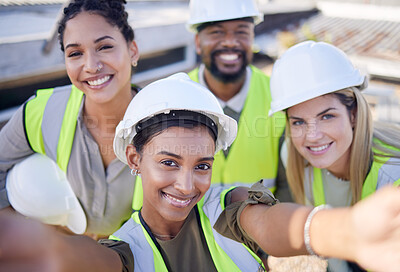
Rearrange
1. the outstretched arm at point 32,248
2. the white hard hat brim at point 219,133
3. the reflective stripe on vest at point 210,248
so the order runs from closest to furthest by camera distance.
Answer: the outstretched arm at point 32,248 < the reflective stripe on vest at point 210,248 < the white hard hat brim at point 219,133

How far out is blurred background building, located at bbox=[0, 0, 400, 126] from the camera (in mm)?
5184

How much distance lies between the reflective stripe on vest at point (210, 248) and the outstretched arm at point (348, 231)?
351 mm

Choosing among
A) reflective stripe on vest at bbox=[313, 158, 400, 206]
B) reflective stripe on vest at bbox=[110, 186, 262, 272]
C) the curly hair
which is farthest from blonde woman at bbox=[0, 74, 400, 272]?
reflective stripe on vest at bbox=[313, 158, 400, 206]

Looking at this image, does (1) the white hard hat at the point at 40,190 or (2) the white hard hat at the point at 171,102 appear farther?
(1) the white hard hat at the point at 40,190

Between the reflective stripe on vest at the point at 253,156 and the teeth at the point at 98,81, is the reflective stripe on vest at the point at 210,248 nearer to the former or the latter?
the teeth at the point at 98,81

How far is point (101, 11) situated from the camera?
2.32 meters

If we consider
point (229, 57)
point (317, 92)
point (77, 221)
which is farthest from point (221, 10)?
point (77, 221)

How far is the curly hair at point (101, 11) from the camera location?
7.54 feet

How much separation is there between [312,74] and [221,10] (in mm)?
1223

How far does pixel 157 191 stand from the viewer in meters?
1.69

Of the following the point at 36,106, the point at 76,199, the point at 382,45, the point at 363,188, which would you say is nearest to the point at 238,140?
the point at 363,188

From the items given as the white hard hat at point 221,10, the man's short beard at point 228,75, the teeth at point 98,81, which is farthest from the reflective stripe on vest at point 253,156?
the teeth at point 98,81

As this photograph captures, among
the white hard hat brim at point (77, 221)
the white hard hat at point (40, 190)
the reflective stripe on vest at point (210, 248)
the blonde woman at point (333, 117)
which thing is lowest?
the white hard hat brim at point (77, 221)

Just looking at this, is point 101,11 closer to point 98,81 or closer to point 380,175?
point 98,81
